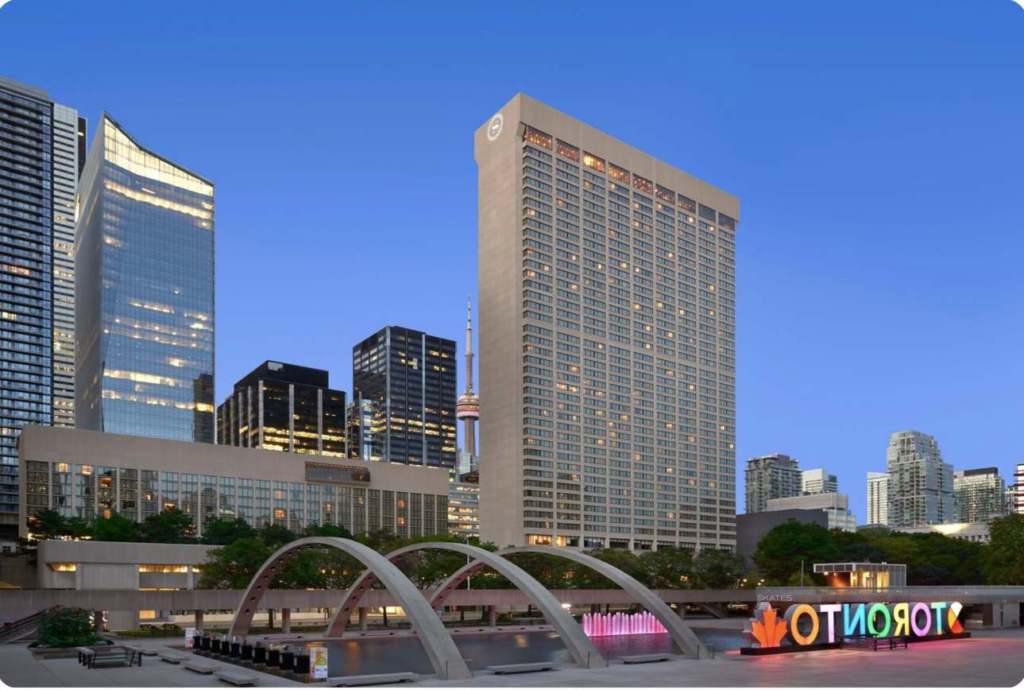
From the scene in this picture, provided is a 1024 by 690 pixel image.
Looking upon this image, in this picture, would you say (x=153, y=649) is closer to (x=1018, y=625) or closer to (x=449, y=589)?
(x=449, y=589)

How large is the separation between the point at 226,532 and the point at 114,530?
17.0 meters

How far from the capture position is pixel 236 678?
155 ft

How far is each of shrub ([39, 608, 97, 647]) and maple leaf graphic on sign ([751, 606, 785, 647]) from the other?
141ft

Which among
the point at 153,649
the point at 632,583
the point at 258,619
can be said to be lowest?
the point at 258,619

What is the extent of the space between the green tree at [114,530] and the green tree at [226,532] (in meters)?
12.3

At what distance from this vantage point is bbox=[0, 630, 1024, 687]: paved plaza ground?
44.2m

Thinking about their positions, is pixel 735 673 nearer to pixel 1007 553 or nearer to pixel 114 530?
pixel 1007 553

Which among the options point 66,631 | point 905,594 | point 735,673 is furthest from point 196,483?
point 735,673

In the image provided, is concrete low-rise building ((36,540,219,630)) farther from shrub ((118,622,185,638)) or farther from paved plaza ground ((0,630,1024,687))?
paved plaza ground ((0,630,1024,687))

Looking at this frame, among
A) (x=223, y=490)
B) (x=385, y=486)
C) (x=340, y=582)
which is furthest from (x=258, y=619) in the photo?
(x=385, y=486)

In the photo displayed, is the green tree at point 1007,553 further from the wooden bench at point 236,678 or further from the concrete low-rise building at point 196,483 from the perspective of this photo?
the wooden bench at point 236,678

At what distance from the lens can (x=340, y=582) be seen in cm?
12838

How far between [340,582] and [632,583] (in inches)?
2979

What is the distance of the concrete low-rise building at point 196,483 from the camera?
156m
